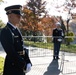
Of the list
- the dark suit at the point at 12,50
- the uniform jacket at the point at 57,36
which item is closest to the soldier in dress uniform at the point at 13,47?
the dark suit at the point at 12,50

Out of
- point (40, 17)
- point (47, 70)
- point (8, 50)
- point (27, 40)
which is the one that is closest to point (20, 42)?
point (8, 50)

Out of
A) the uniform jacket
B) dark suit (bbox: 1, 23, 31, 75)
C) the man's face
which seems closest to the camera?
dark suit (bbox: 1, 23, 31, 75)

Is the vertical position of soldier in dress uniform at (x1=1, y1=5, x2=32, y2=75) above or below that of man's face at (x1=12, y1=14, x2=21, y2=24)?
below

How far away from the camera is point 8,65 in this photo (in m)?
4.64

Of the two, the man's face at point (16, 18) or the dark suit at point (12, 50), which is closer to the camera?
the dark suit at point (12, 50)

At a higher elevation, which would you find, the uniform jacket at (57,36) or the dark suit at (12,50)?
the dark suit at (12,50)

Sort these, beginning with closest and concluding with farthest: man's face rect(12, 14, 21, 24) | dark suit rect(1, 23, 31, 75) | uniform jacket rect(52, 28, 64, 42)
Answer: dark suit rect(1, 23, 31, 75), man's face rect(12, 14, 21, 24), uniform jacket rect(52, 28, 64, 42)

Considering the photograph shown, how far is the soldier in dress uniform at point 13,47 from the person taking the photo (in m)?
4.48

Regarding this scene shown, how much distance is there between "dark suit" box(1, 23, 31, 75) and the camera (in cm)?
447

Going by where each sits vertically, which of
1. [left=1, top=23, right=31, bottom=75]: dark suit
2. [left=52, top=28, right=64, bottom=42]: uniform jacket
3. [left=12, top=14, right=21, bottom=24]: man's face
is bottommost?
[left=52, top=28, right=64, bottom=42]: uniform jacket

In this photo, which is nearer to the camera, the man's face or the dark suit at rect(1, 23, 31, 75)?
the dark suit at rect(1, 23, 31, 75)

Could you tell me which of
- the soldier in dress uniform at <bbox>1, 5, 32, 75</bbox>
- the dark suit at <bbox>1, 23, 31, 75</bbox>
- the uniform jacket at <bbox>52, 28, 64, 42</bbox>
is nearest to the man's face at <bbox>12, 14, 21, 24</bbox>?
the soldier in dress uniform at <bbox>1, 5, 32, 75</bbox>

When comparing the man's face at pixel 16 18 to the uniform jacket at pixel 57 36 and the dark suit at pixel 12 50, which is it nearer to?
the dark suit at pixel 12 50

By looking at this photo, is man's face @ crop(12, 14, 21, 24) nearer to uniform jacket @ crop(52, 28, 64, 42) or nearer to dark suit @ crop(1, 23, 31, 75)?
dark suit @ crop(1, 23, 31, 75)
